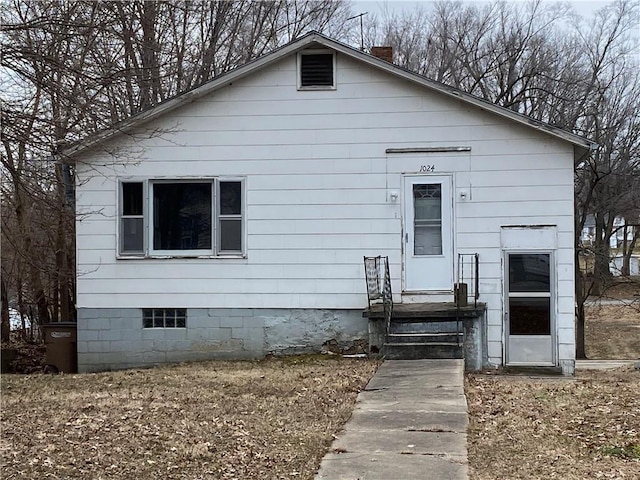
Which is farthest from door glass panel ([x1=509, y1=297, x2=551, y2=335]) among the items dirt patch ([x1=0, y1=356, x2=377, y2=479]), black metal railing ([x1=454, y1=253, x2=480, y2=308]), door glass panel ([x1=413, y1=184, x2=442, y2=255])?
dirt patch ([x1=0, y1=356, x2=377, y2=479])

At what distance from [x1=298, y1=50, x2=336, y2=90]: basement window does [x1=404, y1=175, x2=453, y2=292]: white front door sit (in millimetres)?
2136

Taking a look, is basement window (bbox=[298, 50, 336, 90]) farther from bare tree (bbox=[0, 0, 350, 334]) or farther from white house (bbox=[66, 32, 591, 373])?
bare tree (bbox=[0, 0, 350, 334])

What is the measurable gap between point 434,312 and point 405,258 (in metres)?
1.18

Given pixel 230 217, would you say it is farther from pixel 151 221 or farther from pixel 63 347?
pixel 63 347

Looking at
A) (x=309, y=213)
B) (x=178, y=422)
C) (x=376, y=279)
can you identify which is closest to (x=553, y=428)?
(x=178, y=422)

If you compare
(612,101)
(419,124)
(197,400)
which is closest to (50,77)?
(197,400)

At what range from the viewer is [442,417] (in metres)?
7.76

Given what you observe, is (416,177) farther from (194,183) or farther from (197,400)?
(197,400)

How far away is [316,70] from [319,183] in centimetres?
189

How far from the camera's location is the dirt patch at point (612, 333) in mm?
28062

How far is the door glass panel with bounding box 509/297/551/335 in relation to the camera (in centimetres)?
1315

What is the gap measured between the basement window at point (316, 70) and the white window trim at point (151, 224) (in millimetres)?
1959

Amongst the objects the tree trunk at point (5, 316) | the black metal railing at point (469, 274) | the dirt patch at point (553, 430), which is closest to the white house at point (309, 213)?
the black metal railing at point (469, 274)

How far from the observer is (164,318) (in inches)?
545
